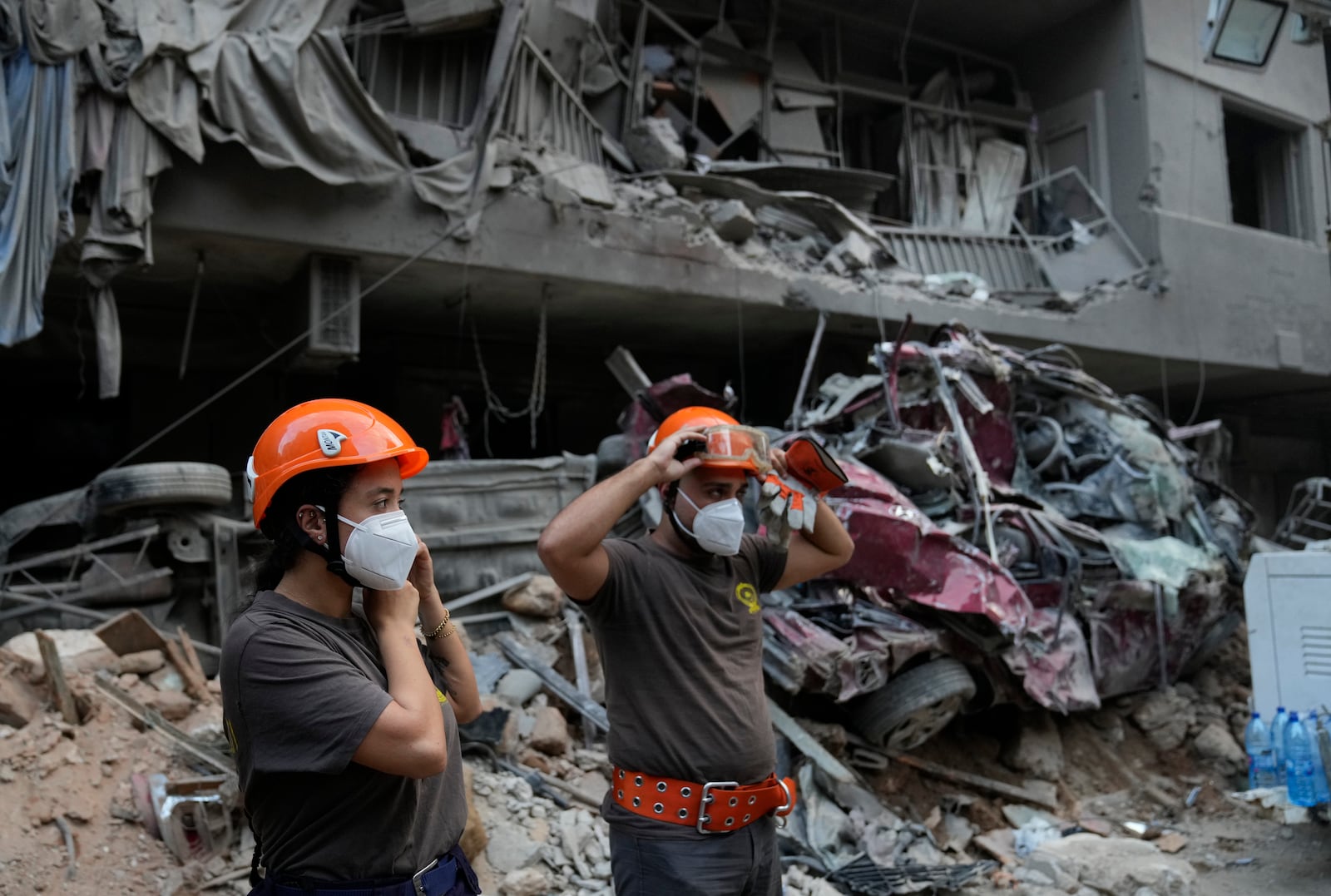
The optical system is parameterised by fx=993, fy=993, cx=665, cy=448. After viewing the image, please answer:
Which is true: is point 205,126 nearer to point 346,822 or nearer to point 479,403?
point 479,403

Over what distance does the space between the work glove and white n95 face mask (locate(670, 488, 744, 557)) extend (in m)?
0.21

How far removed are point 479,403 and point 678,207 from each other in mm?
3700

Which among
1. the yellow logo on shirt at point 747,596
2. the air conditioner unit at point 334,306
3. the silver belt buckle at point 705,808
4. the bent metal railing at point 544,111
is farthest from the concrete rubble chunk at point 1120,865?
the bent metal railing at point 544,111

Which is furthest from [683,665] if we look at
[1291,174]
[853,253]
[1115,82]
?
[1291,174]

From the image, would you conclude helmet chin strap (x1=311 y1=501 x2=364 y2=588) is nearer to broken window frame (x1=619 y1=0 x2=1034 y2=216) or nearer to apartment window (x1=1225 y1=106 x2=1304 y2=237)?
broken window frame (x1=619 y1=0 x2=1034 y2=216)

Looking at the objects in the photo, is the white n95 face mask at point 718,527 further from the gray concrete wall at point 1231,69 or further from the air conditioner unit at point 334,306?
the gray concrete wall at point 1231,69

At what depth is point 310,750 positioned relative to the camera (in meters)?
1.61

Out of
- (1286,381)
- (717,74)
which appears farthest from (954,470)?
(1286,381)

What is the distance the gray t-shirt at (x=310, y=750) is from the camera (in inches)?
63.5

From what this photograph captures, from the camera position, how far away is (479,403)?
39.9 ft

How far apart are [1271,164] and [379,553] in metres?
19.0

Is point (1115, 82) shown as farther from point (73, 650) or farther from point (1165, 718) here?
point (73, 650)

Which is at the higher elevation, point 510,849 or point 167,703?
point 167,703

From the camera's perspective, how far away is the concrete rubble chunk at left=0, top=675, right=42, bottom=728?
447cm
